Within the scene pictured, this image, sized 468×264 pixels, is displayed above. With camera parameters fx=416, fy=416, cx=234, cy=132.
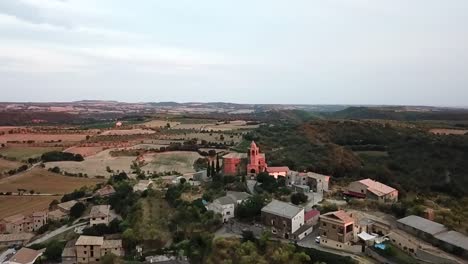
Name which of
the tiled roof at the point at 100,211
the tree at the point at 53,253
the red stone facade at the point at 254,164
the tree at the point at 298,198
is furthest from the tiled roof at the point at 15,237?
the tree at the point at 298,198

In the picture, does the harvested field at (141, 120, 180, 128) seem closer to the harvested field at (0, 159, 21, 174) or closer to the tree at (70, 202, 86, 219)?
the harvested field at (0, 159, 21, 174)

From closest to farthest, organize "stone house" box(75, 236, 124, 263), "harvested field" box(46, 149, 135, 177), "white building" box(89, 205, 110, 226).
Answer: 1. "stone house" box(75, 236, 124, 263)
2. "white building" box(89, 205, 110, 226)
3. "harvested field" box(46, 149, 135, 177)

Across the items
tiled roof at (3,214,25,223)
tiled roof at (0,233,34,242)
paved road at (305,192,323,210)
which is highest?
paved road at (305,192,323,210)

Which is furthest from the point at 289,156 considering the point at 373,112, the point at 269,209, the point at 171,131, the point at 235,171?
the point at 373,112

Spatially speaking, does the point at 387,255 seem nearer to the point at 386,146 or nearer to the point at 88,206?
the point at 88,206

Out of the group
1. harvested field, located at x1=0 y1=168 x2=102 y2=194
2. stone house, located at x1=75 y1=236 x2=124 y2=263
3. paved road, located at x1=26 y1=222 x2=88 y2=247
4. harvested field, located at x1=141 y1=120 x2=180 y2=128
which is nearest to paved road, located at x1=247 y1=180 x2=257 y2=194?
stone house, located at x1=75 y1=236 x2=124 y2=263
